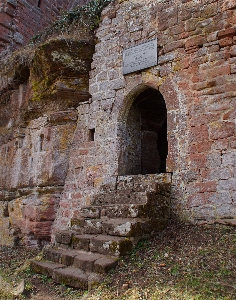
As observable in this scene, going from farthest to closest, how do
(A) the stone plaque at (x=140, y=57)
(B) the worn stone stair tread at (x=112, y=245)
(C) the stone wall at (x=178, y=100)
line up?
(A) the stone plaque at (x=140, y=57) < (C) the stone wall at (x=178, y=100) < (B) the worn stone stair tread at (x=112, y=245)


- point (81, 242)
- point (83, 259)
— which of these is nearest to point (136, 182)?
point (81, 242)

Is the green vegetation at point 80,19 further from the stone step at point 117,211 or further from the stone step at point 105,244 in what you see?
the stone step at point 105,244

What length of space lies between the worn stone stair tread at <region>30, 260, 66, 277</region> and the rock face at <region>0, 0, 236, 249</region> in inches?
19.7

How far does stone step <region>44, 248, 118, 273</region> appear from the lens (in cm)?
339

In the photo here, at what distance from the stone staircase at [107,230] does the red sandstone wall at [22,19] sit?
5.96 metres

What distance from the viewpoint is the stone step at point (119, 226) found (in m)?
3.84

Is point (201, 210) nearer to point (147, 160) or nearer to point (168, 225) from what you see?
point (168, 225)

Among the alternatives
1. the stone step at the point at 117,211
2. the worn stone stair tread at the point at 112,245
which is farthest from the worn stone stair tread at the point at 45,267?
the stone step at the point at 117,211

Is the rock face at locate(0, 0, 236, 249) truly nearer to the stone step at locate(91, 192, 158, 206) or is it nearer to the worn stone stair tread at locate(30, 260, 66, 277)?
the stone step at locate(91, 192, 158, 206)

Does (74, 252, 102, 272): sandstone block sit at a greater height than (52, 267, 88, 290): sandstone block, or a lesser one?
greater

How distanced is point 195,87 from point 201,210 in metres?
1.82

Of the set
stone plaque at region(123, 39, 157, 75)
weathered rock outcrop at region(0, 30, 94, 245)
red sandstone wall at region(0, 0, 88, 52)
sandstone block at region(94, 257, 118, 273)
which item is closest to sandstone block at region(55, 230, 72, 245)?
sandstone block at region(94, 257, 118, 273)

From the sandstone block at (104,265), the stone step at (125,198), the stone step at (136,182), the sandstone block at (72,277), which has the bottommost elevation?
the sandstone block at (72,277)

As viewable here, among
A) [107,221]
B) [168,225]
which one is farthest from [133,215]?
[168,225]
